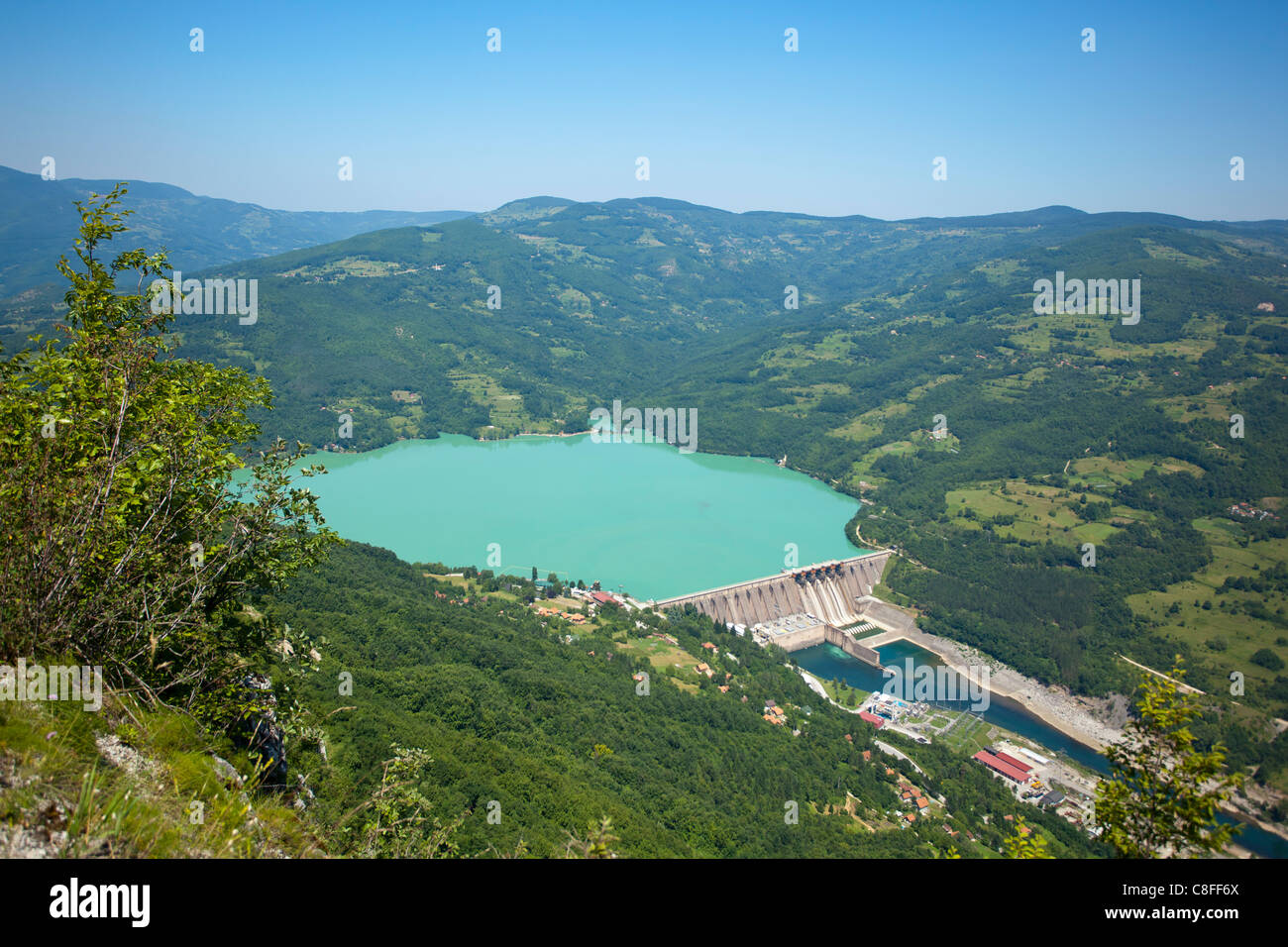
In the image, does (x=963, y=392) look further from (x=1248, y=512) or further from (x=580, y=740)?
(x=580, y=740)

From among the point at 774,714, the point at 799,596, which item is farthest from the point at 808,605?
the point at 774,714

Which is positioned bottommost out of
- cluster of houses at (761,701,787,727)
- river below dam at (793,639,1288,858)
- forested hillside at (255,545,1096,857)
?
river below dam at (793,639,1288,858)

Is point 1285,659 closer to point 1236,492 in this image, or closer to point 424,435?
point 1236,492

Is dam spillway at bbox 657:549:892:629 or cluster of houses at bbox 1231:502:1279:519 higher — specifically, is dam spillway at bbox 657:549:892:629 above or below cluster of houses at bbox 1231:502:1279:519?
below

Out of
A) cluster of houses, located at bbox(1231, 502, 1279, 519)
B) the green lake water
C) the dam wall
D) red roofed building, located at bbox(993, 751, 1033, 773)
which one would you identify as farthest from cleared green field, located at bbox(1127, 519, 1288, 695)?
the green lake water

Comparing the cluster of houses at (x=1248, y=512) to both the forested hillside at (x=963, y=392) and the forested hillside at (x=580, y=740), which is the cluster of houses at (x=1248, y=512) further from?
the forested hillside at (x=580, y=740)

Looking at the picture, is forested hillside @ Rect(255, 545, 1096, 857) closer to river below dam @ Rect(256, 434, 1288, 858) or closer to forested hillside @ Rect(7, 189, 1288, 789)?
river below dam @ Rect(256, 434, 1288, 858)

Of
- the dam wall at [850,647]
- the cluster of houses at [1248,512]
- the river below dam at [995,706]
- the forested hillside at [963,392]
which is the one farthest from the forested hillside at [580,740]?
the cluster of houses at [1248,512]
